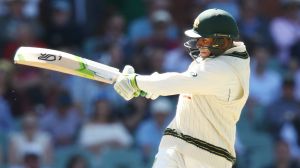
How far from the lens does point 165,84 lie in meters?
6.22

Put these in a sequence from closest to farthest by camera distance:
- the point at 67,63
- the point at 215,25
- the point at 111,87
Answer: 1. the point at 215,25
2. the point at 67,63
3. the point at 111,87

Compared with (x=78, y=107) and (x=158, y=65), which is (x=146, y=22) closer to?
(x=158, y=65)

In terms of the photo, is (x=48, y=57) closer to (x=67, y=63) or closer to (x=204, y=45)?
(x=67, y=63)

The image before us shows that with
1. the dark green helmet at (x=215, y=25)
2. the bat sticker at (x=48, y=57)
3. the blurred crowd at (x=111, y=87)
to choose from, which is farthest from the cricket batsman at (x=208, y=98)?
the blurred crowd at (x=111, y=87)

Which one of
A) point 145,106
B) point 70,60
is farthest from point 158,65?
point 70,60

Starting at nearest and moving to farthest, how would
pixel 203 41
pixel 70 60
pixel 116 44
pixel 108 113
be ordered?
1. pixel 203 41
2. pixel 70 60
3. pixel 108 113
4. pixel 116 44

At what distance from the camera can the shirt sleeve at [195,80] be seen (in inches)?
243

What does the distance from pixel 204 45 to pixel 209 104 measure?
412 mm

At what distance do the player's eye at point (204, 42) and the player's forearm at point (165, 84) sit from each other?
314 mm

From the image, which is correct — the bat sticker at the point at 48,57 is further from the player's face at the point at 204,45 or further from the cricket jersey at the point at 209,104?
the player's face at the point at 204,45

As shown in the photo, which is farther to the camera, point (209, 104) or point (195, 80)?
point (209, 104)

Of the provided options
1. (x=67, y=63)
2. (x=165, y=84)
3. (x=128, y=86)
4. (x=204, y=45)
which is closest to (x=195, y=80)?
(x=165, y=84)

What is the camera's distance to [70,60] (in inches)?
268

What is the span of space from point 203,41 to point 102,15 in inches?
213
